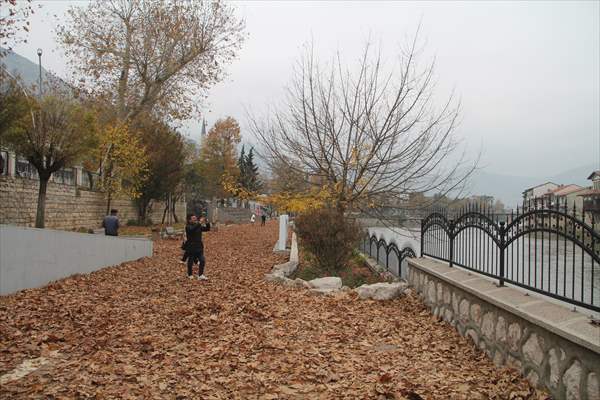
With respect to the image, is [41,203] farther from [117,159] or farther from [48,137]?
[117,159]

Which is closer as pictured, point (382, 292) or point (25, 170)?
point (382, 292)

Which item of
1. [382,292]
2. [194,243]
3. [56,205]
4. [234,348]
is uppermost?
[56,205]

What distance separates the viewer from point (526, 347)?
156 inches

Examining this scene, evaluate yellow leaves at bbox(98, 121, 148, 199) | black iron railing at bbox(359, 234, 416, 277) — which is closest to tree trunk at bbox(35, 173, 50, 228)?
yellow leaves at bbox(98, 121, 148, 199)

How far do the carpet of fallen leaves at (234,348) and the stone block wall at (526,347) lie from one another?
135 millimetres

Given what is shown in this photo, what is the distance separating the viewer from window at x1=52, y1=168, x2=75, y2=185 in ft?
67.6

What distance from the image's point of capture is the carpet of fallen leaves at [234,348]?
3963 millimetres

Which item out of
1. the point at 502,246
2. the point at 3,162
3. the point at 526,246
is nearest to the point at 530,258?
the point at 526,246

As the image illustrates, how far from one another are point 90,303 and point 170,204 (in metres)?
31.7

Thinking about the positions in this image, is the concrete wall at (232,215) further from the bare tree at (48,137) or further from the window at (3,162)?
the window at (3,162)

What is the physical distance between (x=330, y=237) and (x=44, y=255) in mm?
6399

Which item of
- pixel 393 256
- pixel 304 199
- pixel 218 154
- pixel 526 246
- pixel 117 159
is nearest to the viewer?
pixel 526 246

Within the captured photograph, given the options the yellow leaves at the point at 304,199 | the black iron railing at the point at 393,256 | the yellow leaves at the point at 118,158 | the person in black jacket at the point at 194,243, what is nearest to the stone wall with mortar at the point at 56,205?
the yellow leaves at the point at 118,158

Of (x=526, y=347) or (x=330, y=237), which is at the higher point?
(x=330, y=237)
